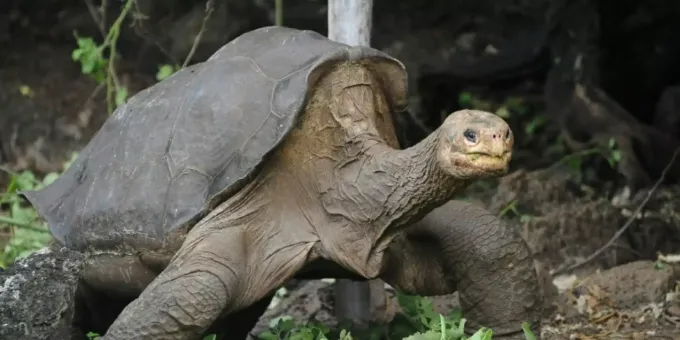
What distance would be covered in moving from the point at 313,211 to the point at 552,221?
204 cm

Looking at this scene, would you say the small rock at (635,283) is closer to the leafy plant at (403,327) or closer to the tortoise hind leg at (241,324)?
the leafy plant at (403,327)

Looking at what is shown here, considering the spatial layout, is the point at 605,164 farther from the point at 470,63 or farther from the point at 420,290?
the point at 420,290

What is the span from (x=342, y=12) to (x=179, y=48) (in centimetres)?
246

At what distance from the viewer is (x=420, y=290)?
280 centimetres

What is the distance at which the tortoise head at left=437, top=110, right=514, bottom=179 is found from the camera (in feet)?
6.75

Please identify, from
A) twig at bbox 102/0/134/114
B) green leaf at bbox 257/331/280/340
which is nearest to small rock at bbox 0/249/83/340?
green leaf at bbox 257/331/280/340

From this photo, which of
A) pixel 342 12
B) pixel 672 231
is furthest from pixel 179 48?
pixel 672 231

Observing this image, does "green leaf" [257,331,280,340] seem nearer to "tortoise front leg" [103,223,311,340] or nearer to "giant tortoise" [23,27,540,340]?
"giant tortoise" [23,27,540,340]

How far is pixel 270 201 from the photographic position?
8.30 ft

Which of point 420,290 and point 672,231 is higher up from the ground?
point 420,290

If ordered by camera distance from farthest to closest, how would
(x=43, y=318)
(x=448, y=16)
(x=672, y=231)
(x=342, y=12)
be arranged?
(x=448, y=16) < (x=672, y=231) < (x=342, y=12) < (x=43, y=318)

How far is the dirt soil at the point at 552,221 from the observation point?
133 inches

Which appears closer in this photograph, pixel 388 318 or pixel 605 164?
pixel 388 318

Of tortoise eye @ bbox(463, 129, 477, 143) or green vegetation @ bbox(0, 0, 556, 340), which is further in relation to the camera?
green vegetation @ bbox(0, 0, 556, 340)
